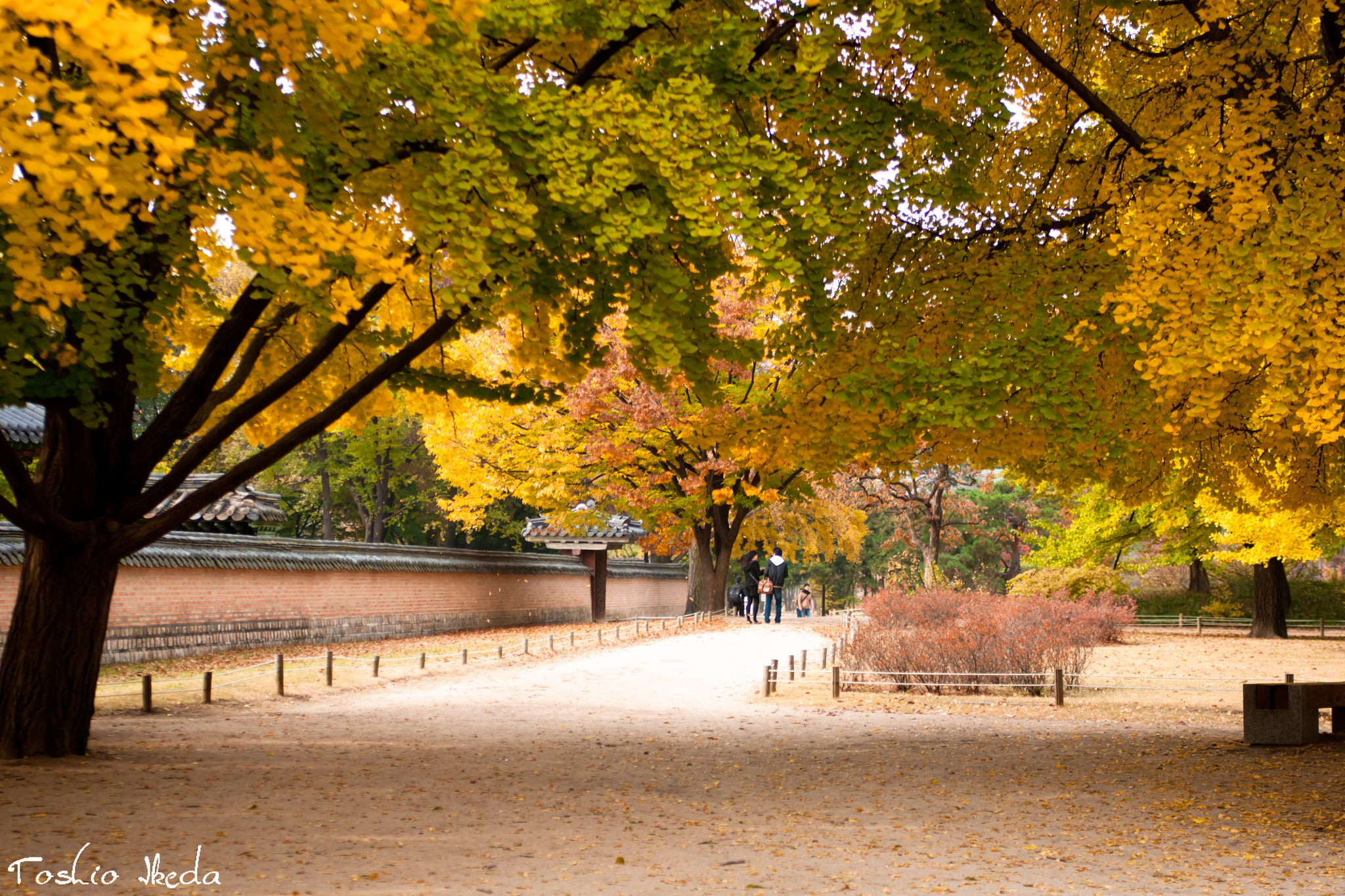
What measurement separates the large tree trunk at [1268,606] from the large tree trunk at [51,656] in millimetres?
28955

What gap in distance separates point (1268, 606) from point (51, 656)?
2972 centimetres

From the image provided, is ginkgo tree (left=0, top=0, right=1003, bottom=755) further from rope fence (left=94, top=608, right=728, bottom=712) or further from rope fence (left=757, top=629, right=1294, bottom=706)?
rope fence (left=757, top=629, right=1294, bottom=706)

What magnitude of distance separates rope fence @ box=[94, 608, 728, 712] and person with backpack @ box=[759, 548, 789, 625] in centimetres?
449

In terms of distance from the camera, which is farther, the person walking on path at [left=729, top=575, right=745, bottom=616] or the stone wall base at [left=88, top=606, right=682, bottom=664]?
the person walking on path at [left=729, top=575, right=745, bottom=616]

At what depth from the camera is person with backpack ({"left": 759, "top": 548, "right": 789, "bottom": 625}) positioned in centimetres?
3275

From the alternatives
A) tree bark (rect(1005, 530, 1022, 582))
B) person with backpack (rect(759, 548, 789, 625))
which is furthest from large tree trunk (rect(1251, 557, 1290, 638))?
tree bark (rect(1005, 530, 1022, 582))

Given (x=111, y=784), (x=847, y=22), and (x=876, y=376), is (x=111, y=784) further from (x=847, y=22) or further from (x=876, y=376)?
(x=847, y=22)

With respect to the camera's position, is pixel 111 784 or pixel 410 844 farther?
pixel 111 784

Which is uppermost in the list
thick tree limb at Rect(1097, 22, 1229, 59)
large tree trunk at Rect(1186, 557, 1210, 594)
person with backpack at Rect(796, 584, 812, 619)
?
thick tree limb at Rect(1097, 22, 1229, 59)

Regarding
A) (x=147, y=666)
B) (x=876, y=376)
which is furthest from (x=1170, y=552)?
(x=147, y=666)

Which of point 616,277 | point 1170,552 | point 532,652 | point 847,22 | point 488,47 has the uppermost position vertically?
point 847,22

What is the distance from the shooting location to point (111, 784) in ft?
25.4

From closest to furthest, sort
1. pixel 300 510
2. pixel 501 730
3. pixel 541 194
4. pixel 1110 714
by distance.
A: 1. pixel 541 194
2. pixel 501 730
3. pixel 1110 714
4. pixel 300 510

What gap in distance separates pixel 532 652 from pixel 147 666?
740 centimetres
